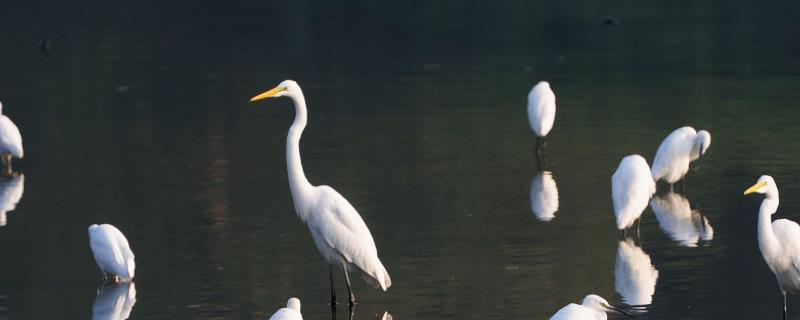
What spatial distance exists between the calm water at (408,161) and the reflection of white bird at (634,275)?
0.10 ft

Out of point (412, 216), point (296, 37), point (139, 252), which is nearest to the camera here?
point (139, 252)

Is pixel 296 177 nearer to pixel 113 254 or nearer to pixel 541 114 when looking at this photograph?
pixel 113 254

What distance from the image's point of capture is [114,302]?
11023mm

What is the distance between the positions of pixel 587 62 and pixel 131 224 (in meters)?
14.7

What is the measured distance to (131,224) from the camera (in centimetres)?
1388

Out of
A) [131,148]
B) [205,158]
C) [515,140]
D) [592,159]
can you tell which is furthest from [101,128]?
[592,159]

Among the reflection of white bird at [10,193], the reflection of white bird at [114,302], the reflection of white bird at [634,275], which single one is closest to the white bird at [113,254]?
the reflection of white bird at [114,302]

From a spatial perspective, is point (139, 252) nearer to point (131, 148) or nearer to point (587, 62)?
point (131, 148)

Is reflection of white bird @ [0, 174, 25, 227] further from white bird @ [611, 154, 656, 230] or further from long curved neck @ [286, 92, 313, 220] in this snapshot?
white bird @ [611, 154, 656, 230]

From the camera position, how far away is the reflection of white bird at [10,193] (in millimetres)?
14900

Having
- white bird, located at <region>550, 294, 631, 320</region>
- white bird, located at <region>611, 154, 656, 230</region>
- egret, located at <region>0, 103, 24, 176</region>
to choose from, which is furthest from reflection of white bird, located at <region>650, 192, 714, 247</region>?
egret, located at <region>0, 103, 24, 176</region>

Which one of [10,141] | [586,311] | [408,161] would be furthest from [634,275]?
[10,141]

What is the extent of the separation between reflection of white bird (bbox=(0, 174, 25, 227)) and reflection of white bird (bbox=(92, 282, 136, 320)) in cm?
305

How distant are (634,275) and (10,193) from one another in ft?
23.1
